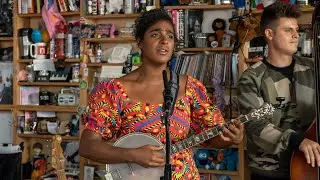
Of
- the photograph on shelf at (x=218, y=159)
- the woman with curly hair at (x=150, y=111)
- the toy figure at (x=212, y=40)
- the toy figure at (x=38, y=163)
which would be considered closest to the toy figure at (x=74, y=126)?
the toy figure at (x=38, y=163)

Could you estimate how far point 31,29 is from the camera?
437 centimetres

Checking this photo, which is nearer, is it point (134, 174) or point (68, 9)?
point (134, 174)

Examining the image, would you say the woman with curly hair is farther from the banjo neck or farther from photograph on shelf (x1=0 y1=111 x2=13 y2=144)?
photograph on shelf (x1=0 y1=111 x2=13 y2=144)

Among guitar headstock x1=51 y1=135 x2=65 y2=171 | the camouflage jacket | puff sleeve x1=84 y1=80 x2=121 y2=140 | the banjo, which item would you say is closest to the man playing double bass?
the camouflage jacket

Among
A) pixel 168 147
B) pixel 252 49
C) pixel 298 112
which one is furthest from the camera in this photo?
pixel 252 49

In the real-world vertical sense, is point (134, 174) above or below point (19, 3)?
below

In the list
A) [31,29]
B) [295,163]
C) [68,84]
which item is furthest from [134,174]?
[31,29]

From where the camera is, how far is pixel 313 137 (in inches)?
68.1

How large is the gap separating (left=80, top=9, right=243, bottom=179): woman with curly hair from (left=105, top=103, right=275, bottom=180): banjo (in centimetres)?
3

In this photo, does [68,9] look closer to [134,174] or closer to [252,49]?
[252,49]

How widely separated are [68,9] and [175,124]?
2.75 metres

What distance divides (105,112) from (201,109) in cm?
A: 37

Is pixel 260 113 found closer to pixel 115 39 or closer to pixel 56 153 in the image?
pixel 56 153

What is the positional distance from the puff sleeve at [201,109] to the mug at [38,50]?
2.77m
